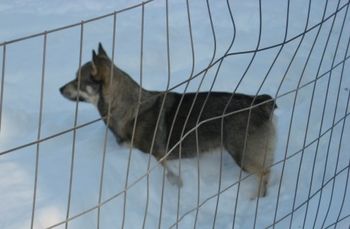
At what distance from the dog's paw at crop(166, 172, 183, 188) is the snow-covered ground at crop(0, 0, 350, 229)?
0.11 feet

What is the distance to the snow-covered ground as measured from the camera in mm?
3127

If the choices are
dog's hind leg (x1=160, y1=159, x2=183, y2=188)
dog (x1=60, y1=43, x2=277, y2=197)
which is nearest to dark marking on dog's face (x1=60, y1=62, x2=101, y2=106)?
dog (x1=60, y1=43, x2=277, y2=197)

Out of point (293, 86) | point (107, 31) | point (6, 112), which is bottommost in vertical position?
point (293, 86)

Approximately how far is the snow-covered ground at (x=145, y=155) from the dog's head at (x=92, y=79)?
25cm

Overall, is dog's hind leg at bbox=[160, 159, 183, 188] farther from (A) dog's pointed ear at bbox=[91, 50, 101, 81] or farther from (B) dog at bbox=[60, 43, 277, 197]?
(A) dog's pointed ear at bbox=[91, 50, 101, 81]

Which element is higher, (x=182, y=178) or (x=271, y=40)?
(x=271, y=40)

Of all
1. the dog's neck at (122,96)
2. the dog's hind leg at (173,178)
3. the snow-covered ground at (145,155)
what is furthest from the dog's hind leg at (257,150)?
the dog's neck at (122,96)

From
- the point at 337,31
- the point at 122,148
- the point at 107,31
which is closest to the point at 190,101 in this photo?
the point at 122,148

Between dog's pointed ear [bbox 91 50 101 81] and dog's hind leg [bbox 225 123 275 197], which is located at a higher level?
dog's pointed ear [bbox 91 50 101 81]

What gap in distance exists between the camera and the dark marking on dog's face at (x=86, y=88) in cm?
372

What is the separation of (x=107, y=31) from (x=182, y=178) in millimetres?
2403

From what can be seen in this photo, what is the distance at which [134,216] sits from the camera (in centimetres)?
316

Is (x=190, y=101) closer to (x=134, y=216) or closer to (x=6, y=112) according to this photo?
(x=134, y=216)

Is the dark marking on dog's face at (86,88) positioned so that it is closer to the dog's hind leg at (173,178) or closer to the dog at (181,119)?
the dog at (181,119)
